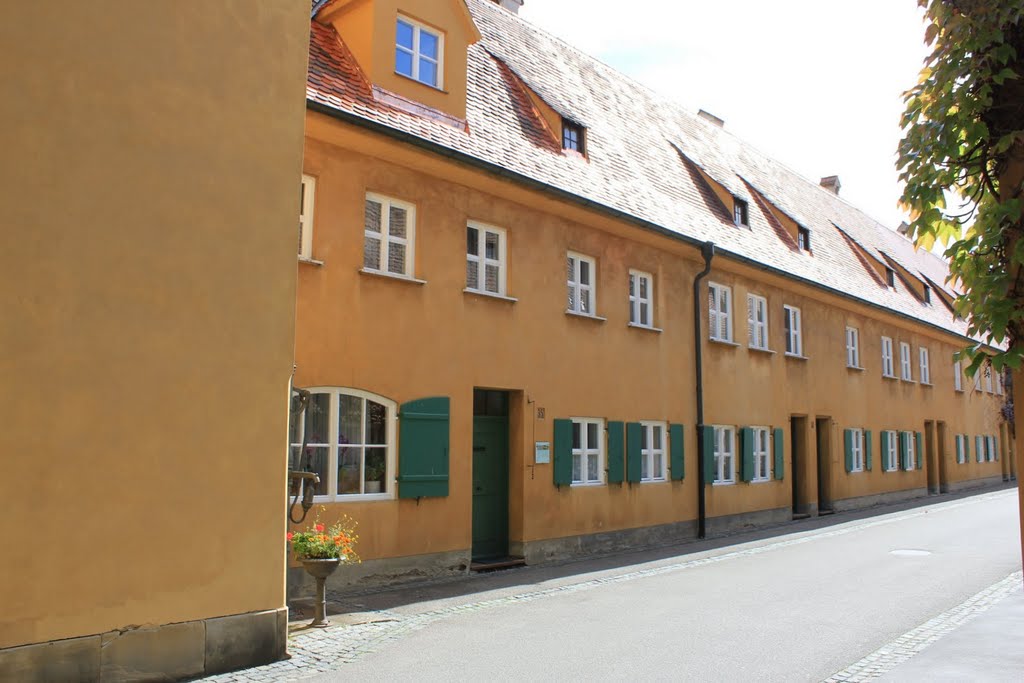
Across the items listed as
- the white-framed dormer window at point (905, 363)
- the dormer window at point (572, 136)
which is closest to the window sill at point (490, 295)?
the dormer window at point (572, 136)

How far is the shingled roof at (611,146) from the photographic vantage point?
12.3 m

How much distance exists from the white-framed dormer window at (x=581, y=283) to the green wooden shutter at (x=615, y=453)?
6.60 ft

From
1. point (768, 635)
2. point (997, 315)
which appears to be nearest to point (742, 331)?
point (768, 635)

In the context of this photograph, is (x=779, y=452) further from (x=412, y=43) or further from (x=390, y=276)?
(x=412, y=43)

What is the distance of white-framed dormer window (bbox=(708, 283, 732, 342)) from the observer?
1817 centimetres

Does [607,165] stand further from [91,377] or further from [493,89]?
[91,377]

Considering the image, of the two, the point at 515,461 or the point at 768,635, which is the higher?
the point at 515,461

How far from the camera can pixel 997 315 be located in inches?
129

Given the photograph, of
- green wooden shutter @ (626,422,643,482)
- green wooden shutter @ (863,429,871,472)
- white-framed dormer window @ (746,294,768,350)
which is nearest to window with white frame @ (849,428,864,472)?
green wooden shutter @ (863,429,871,472)

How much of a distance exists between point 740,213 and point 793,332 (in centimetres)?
323

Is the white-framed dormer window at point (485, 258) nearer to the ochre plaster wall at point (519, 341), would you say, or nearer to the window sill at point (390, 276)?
the ochre plaster wall at point (519, 341)

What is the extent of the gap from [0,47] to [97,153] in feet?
3.12

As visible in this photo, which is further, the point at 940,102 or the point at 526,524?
the point at 526,524

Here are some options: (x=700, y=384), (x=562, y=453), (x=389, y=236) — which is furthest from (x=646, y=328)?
(x=389, y=236)
